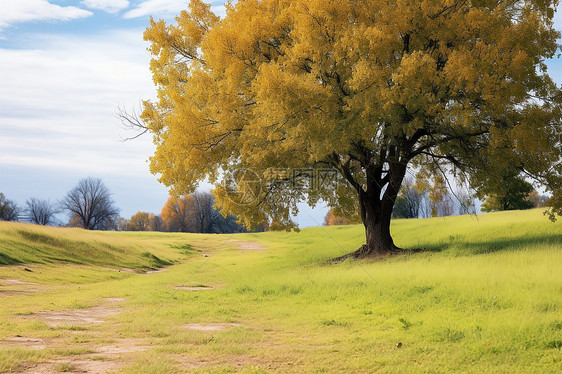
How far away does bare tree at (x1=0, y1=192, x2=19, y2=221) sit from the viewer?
3297 inches

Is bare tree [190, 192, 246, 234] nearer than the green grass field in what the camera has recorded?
No

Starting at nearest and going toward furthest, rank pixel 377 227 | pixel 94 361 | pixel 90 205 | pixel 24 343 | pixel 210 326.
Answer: pixel 94 361 → pixel 24 343 → pixel 210 326 → pixel 377 227 → pixel 90 205

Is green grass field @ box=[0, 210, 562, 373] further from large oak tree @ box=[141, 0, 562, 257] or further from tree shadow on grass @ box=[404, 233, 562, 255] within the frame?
large oak tree @ box=[141, 0, 562, 257]

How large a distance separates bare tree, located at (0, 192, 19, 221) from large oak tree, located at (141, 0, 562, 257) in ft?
252

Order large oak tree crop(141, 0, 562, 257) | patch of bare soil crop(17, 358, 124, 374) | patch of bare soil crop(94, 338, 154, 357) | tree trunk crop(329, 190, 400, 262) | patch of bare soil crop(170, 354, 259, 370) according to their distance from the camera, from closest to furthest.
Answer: patch of bare soil crop(17, 358, 124, 374), patch of bare soil crop(170, 354, 259, 370), patch of bare soil crop(94, 338, 154, 357), large oak tree crop(141, 0, 562, 257), tree trunk crop(329, 190, 400, 262)

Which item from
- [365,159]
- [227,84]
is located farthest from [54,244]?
[365,159]

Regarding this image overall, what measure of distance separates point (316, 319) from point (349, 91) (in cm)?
883

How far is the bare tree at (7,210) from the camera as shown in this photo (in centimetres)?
8375

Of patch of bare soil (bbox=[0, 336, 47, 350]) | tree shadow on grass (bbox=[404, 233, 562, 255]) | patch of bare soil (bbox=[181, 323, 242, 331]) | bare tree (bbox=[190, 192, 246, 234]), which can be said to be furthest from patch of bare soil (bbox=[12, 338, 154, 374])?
bare tree (bbox=[190, 192, 246, 234])

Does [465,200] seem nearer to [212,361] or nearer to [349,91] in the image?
[349,91]

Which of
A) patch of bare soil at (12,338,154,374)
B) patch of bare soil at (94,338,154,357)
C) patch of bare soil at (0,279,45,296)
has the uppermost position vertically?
patch of bare soil at (12,338,154,374)

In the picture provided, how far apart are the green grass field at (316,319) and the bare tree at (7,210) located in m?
72.8

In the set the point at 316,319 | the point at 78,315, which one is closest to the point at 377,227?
the point at 316,319

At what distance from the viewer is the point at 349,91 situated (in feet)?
54.3
